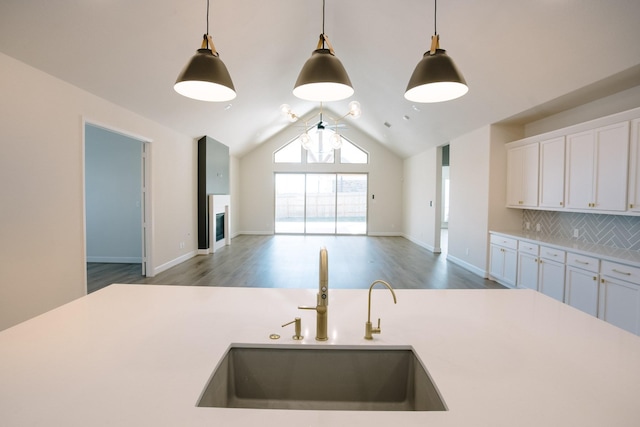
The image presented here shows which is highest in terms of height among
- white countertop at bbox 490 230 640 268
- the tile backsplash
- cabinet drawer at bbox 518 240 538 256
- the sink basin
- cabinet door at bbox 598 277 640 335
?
the tile backsplash

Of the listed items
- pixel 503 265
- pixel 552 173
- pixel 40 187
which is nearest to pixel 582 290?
pixel 503 265

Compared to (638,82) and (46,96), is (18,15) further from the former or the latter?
(638,82)

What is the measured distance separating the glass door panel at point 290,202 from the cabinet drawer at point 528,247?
23.6 feet

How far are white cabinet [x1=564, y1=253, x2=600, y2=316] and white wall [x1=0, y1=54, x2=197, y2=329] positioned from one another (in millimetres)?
5568

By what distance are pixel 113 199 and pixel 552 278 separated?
7.54 metres

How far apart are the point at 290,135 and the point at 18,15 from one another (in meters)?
8.17

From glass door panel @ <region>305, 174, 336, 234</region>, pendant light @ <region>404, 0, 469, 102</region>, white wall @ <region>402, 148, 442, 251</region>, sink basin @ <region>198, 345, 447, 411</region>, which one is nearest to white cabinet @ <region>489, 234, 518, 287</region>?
white wall @ <region>402, 148, 442, 251</region>

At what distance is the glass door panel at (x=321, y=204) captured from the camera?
1062 cm

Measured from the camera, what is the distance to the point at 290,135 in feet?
34.4

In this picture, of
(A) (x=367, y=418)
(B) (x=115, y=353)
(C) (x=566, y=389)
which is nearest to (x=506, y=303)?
(C) (x=566, y=389)

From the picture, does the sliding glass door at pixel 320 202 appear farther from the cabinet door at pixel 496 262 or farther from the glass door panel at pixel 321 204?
the cabinet door at pixel 496 262

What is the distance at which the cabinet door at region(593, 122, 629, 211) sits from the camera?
3.12 m

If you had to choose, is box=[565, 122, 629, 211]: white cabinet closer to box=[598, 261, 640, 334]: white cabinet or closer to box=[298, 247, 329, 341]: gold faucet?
box=[598, 261, 640, 334]: white cabinet

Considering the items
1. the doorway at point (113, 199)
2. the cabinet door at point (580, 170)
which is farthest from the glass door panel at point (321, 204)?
the cabinet door at point (580, 170)
